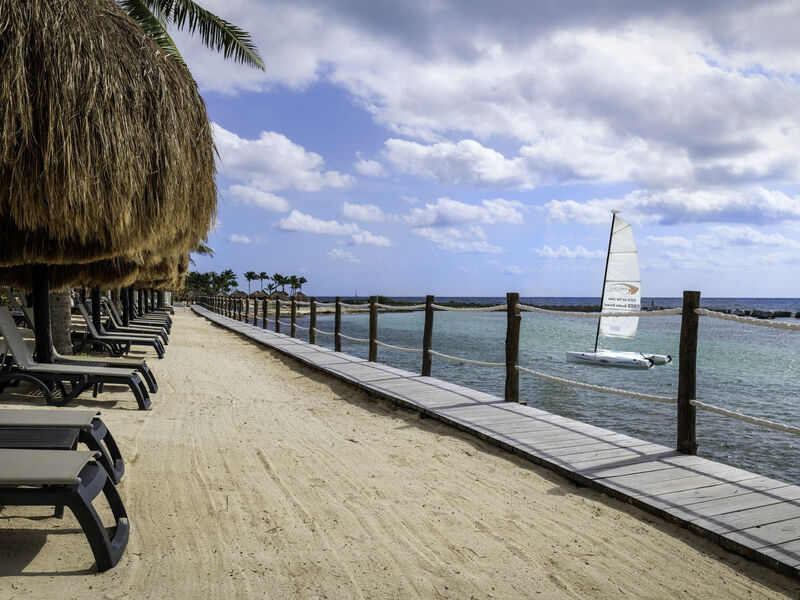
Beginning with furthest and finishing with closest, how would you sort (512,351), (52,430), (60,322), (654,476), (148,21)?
1. (148,21)
2. (60,322)
3. (512,351)
4. (654,476)
5. (52,430)

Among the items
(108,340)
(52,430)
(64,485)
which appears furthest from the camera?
(108,340)

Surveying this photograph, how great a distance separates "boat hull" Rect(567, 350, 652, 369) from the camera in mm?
16828

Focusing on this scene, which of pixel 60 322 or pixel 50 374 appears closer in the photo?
pixel 50 374

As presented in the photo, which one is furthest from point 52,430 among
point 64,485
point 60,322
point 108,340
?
point 108,340

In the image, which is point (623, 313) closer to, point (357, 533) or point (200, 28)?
point (357, 533)

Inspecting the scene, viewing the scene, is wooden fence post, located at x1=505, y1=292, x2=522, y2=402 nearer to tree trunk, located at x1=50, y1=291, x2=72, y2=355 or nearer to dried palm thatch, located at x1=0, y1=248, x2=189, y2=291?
dried palm thatch, located at x1=0, y1=248, x2=189, y2=291

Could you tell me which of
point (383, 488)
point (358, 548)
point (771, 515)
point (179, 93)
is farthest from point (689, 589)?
point (179, 93)

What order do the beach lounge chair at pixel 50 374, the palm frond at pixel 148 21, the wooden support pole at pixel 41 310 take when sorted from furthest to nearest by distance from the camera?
1. the palm frond at pixel 148 21
2. the wooden support pole at pixel 41 310
3. the beach lounge chair at pixel 50 374

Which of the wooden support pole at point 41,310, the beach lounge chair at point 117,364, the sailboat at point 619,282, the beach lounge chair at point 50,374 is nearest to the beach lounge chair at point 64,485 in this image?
the beach lounge chair at point 50,374

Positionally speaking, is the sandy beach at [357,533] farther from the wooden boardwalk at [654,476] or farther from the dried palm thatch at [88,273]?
the dried palm thatch at [88,273]

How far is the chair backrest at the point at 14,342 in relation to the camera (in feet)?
16.9

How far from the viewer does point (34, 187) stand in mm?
3354

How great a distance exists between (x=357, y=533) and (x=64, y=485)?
1334 millimetres

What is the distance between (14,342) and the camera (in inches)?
208
